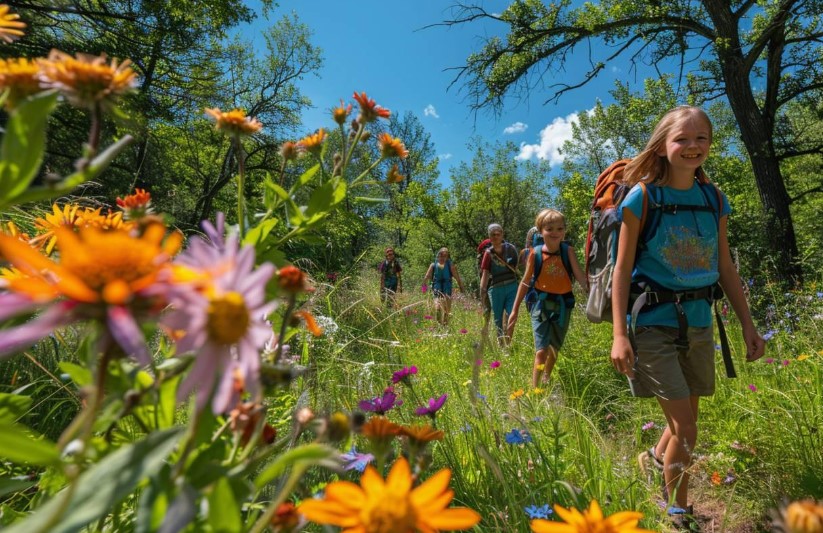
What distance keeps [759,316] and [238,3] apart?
963 centimetres

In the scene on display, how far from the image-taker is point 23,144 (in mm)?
410

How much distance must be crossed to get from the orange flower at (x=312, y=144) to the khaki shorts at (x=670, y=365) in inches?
64.8

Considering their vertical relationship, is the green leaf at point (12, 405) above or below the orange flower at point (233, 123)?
below

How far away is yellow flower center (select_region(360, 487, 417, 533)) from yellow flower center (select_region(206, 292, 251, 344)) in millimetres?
189

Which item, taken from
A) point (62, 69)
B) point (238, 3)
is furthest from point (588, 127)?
point (62, 69)

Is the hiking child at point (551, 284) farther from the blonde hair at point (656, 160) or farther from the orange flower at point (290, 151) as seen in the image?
the orange flower at point (290, 151)

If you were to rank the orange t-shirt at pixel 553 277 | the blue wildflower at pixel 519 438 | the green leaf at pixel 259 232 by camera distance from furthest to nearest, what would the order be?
the orange t-shirt at pixel 553 277 < the blue wildflower at pixel 519 438 < the green leaf at pixel 259 232

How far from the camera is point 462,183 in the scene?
75.6ft

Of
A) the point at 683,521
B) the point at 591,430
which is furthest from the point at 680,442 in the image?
the point at 591,430

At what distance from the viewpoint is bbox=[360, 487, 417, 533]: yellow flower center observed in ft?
1.23

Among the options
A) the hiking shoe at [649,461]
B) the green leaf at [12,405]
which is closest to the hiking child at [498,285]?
the hiking shoe at [649,461]

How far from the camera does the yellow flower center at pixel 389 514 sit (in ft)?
1.23

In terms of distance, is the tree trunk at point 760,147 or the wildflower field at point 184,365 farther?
the tree trunk at point 760,147

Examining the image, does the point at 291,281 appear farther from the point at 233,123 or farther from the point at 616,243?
the point at 616,243
